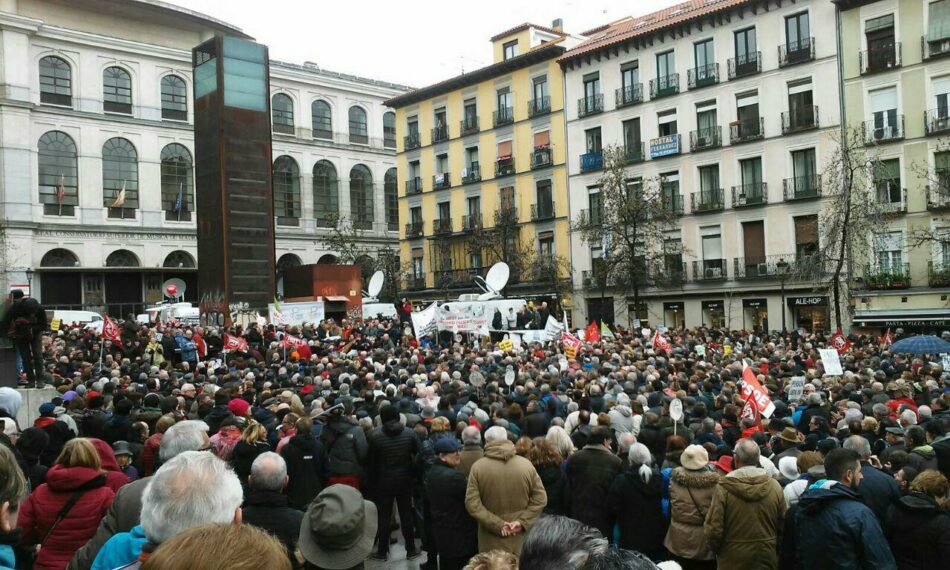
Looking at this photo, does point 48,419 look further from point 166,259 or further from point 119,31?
point 119,31

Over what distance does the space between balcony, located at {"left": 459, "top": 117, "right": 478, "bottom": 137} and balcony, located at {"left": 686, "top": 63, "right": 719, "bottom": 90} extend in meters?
15.4

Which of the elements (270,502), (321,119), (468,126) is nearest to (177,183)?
(321,119)

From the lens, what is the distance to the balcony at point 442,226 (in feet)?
180

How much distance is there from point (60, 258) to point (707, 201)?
134ft

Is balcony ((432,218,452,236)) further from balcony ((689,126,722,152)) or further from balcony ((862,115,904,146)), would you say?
balcony ((862,115,904,146))

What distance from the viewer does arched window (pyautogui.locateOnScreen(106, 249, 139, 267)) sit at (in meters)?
53.9

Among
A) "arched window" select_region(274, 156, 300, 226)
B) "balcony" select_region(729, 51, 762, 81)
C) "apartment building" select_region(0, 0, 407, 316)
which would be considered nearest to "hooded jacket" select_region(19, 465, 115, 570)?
"balcony" select_region(729, 51, 762, 81)

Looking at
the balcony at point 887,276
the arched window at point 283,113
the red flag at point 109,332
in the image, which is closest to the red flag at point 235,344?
the red flag at point 109,332

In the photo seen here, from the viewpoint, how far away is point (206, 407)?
10.2 meters

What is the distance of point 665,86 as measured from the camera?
44.7m

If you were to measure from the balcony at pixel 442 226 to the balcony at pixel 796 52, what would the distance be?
23.7 meters

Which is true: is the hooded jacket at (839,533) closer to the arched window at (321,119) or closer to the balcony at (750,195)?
the balcony at (750,195)

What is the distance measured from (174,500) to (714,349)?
19958 mm

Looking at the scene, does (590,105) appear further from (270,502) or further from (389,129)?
(270,502)
